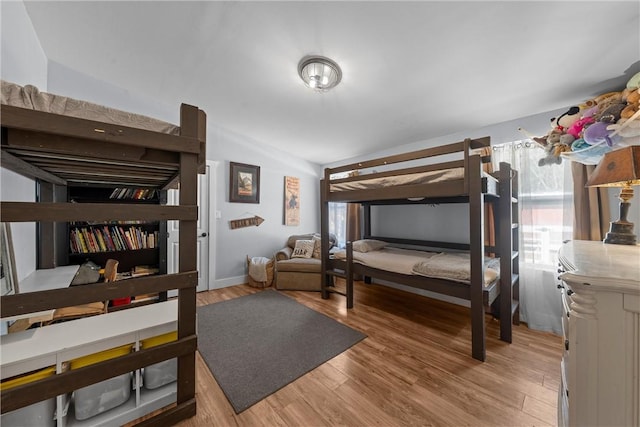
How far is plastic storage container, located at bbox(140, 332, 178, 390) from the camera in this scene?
1203mm

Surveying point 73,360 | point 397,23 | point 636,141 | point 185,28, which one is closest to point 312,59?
point 397,23

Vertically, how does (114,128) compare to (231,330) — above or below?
above

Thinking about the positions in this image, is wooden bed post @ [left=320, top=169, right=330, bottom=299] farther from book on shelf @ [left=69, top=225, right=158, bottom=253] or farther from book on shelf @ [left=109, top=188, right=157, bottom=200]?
book on shelf @ [left=69, top=225, right=158, bottom=253]

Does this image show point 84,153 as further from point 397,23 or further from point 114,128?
point 397,23

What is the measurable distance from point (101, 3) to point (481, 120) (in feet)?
11.9

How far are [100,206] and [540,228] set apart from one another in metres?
3.59

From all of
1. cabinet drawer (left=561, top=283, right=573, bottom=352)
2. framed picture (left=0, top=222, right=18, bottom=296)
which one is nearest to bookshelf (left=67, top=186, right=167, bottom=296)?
framed picture (left=0, top=222, right=18, bottom=296)

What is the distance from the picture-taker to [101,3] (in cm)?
162

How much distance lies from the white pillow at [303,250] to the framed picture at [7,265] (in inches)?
111

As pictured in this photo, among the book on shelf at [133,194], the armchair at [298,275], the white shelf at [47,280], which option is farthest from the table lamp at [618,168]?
the book on shelf at [133,194]

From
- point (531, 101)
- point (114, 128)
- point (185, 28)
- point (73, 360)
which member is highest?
point (185, 28)

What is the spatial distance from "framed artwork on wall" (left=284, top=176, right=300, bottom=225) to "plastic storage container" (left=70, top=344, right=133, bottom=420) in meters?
3.28

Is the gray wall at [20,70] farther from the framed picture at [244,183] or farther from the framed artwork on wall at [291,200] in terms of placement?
the framed artwork on wall at [291,200]

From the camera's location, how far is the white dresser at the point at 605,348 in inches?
23.2
